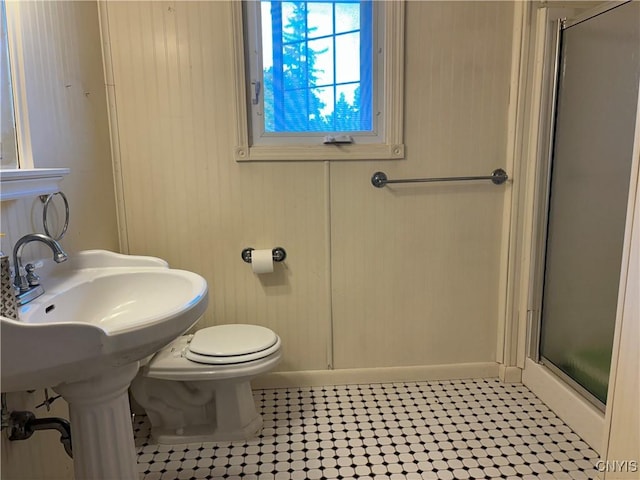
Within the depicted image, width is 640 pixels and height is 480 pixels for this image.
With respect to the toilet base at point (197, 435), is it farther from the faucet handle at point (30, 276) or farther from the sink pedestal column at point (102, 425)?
the faucet handle at point (30, 276)

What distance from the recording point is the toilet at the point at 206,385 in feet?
5.66

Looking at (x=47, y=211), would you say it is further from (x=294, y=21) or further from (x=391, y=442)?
(x=391, y=442)

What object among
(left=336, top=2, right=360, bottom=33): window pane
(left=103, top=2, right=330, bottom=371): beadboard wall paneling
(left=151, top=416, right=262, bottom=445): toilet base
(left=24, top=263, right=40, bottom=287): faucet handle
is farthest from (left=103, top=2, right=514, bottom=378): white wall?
(left=24, top=263, right=40, bottom=287): faucet handle

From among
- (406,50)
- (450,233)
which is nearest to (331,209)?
(450,233)

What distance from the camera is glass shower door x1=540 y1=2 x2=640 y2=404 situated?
170cm

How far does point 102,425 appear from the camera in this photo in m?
1.15

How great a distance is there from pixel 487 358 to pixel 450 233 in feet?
2.22

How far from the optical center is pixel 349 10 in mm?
2021

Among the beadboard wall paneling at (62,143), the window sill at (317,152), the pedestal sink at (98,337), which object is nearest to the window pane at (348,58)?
the window sill at (317,152)

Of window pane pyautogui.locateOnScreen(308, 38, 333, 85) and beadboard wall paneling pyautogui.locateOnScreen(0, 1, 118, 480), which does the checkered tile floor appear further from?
window pane pyautogui.locateOnScreen(308, 38, 333, 85)

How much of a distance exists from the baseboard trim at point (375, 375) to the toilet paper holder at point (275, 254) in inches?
22.7

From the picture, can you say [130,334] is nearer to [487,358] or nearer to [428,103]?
[428,103]

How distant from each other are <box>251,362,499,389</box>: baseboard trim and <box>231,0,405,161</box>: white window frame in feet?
3.36

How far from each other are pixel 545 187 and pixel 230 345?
4.98 feet
